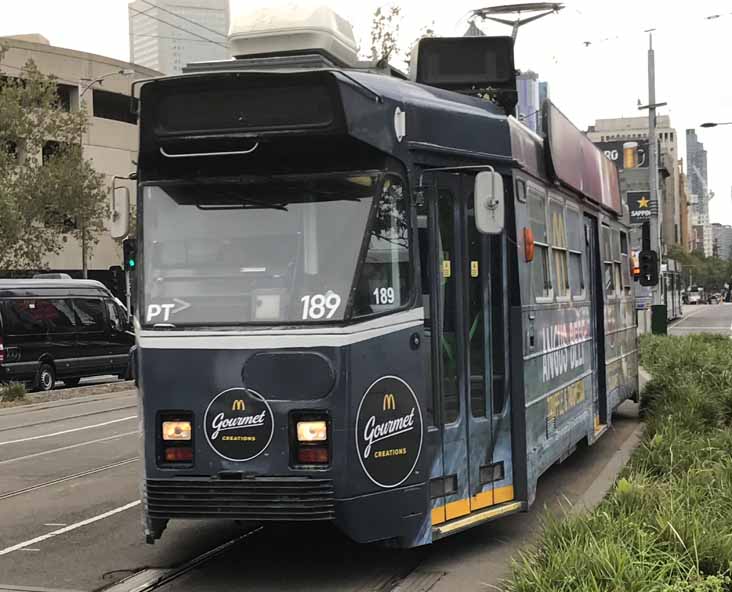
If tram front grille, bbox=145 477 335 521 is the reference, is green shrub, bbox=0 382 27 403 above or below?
below

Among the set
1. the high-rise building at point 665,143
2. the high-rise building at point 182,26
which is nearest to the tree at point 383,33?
the high-rise building at point 182,26

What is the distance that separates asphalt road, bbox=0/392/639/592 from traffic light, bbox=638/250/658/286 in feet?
14.4

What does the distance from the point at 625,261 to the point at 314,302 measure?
8.27 meters

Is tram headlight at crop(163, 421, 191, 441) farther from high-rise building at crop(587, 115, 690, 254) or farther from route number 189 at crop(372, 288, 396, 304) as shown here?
high-rise building at crop(587, 115, 690, 254)

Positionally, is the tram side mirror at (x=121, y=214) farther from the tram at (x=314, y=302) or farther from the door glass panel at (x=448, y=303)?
the door glass panel at (x=448, y=303)

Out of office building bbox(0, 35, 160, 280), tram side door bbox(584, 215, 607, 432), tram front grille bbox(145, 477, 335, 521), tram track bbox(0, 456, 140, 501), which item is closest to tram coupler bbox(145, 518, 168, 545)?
tram front grille bbox(145, 477, 335, 521)

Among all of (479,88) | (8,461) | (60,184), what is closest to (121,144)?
(60,184)

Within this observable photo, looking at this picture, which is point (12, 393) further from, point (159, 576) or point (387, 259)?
point (387, 259)

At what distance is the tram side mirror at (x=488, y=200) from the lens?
6457 millimetres

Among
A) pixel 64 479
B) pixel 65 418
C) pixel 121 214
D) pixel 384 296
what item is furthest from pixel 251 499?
pixel 65 418

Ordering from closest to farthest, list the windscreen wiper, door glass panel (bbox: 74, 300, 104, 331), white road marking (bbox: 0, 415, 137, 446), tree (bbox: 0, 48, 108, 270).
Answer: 1. the windscreen wiper
2. white road marking (bbox: 0, 415, 137, 446)
3. door glass panel (bbox: 74, 300, 104, 331)
4. tree (bbox: 0, 48, 108, 270)

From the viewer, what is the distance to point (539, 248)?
820cm

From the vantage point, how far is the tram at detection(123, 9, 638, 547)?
598 cm

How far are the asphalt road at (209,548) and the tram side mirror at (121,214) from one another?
7.35 feet
